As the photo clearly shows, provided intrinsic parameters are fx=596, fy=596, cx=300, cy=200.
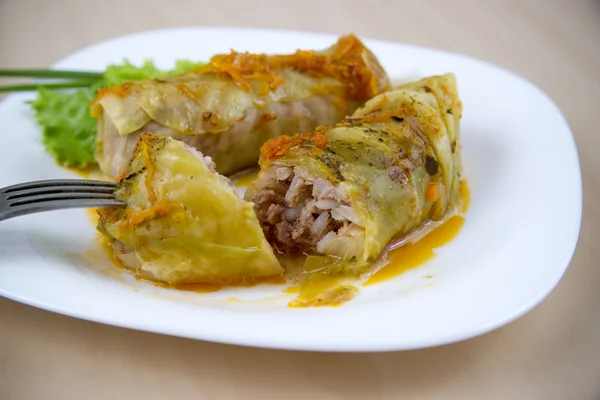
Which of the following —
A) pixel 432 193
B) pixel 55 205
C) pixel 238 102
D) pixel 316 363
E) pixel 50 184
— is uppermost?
pixel 238 102

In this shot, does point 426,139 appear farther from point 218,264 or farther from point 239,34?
point 239,34

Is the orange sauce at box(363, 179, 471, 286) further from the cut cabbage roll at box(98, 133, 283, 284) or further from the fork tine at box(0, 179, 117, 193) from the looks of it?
the fork tine at box(0, 179, 117, 193)

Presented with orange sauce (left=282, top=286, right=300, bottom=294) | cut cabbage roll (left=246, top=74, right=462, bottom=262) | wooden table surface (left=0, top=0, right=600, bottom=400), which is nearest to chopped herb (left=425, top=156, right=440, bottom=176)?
cut cabbage roll (left=246, top=74, right=462, bottom=262)

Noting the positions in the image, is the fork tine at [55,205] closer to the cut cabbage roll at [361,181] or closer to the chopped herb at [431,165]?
the cut cabbage roll at [361,181]

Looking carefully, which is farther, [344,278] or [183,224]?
[344,278]

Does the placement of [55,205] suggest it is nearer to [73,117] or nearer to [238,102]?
[238,102]

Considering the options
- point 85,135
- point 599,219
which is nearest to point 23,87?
point 85,135

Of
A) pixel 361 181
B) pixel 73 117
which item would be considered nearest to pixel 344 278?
pixel 361 181
